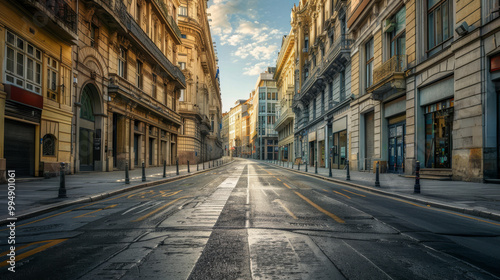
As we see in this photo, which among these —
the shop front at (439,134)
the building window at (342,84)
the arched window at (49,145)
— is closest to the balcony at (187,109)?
the building window at (342,84)

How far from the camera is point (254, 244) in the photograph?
14.0ft

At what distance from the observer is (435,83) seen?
50.3ft

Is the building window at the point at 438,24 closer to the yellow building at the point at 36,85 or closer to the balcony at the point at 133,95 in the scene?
the yellow building at the point at 36,85

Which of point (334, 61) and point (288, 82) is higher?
point (288, 82)

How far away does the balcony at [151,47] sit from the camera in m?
24.0

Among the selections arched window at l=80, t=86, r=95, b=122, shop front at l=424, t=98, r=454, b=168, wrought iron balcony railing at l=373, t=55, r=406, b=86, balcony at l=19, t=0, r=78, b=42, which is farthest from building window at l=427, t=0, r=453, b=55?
arched window at l=80, t=86, r=95, b=122

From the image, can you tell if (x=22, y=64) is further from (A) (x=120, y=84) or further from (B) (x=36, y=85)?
(A) (x=120, y=84)

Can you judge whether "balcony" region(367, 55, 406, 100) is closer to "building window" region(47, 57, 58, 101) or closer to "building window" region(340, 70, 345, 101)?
"building window" region(340, 70, 345, 101)

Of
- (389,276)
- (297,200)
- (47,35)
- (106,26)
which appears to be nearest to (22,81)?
(47,35)

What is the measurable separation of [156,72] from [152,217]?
28352mm

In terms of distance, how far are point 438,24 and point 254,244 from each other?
16.6 meters

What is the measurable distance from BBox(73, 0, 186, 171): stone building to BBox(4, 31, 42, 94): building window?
3.09 meters

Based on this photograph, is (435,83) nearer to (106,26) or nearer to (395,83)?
(395,83)

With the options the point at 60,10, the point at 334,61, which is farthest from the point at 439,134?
the point at 60,10
